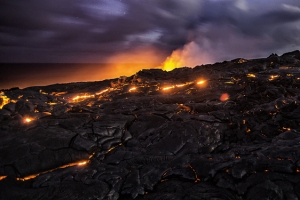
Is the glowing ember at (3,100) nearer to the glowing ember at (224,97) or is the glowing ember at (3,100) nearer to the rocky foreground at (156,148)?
the rocky foreground at (156,148)

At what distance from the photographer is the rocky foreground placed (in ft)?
16.0

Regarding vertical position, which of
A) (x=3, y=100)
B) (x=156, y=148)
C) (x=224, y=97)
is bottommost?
(x=156, y=148)

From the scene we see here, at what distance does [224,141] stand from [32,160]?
6563 millimetres

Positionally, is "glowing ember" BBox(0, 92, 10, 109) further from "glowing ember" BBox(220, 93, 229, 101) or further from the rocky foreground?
"glowing ember" BBox(220, 93, 229, 101)

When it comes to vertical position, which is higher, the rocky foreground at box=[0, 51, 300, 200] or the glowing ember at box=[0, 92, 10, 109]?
the glowing ember at box=[0, 92, 10, 109]

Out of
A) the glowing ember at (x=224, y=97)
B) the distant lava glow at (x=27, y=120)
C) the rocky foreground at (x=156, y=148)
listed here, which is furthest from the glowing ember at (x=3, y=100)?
the glowing ember at (x=224, y=97)

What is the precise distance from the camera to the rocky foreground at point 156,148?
4.86 metres

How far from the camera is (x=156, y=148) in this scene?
6.83m

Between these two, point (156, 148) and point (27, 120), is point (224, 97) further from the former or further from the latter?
point (27, 120)

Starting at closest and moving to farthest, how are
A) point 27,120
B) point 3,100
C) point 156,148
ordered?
point 156,148
point 27,120
point 3,100

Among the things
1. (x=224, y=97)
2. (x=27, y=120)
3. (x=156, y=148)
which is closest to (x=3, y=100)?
(x=27, y=120)

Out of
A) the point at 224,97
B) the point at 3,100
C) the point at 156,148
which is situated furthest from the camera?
the point at 3,100

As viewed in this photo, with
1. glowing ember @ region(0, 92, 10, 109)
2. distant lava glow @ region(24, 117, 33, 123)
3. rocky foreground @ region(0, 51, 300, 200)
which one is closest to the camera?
rocky foreground @ region(0, 51, 300, 200)

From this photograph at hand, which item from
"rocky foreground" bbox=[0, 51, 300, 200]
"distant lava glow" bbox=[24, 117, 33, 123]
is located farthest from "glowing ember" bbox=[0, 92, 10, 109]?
"distant lava glow" bbox=[24, 117, 33, 123]
